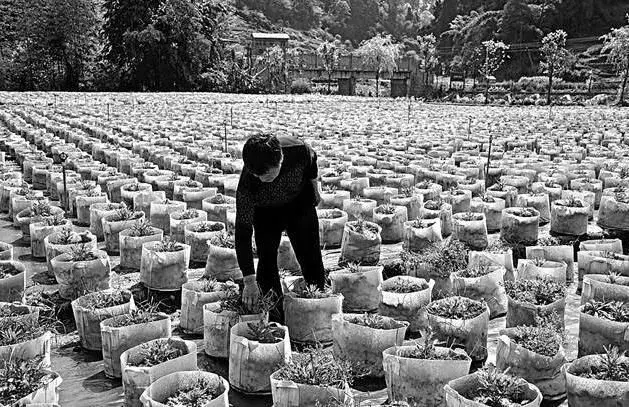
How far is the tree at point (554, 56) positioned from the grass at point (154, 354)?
34.4m

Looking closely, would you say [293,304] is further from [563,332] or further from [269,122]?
[269,122]

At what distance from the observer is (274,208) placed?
3.72 metres

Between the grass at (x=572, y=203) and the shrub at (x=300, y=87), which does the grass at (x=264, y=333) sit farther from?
the shrub at (x=300, y=87)

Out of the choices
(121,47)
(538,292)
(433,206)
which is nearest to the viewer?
(538,292)

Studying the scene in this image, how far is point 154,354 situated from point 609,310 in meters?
2.56

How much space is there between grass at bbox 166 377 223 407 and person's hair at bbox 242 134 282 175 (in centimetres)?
107

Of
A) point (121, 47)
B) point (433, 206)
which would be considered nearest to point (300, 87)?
point (121, 47)

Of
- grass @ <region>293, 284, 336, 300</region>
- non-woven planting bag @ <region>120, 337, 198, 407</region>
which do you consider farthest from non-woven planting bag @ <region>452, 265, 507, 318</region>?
non-woven planting bag @ <region>120, 337, 198, 407</region>

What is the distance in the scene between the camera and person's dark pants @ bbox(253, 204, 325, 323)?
3783 millimetres

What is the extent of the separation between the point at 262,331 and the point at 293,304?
47 cm

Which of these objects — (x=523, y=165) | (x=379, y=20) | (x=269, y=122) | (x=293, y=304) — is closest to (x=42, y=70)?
(x=269, y=122)

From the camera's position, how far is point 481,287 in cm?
416

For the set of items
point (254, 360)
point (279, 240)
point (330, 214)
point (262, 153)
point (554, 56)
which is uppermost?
point (554, 56)

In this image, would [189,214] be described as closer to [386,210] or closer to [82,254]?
[82,254]
